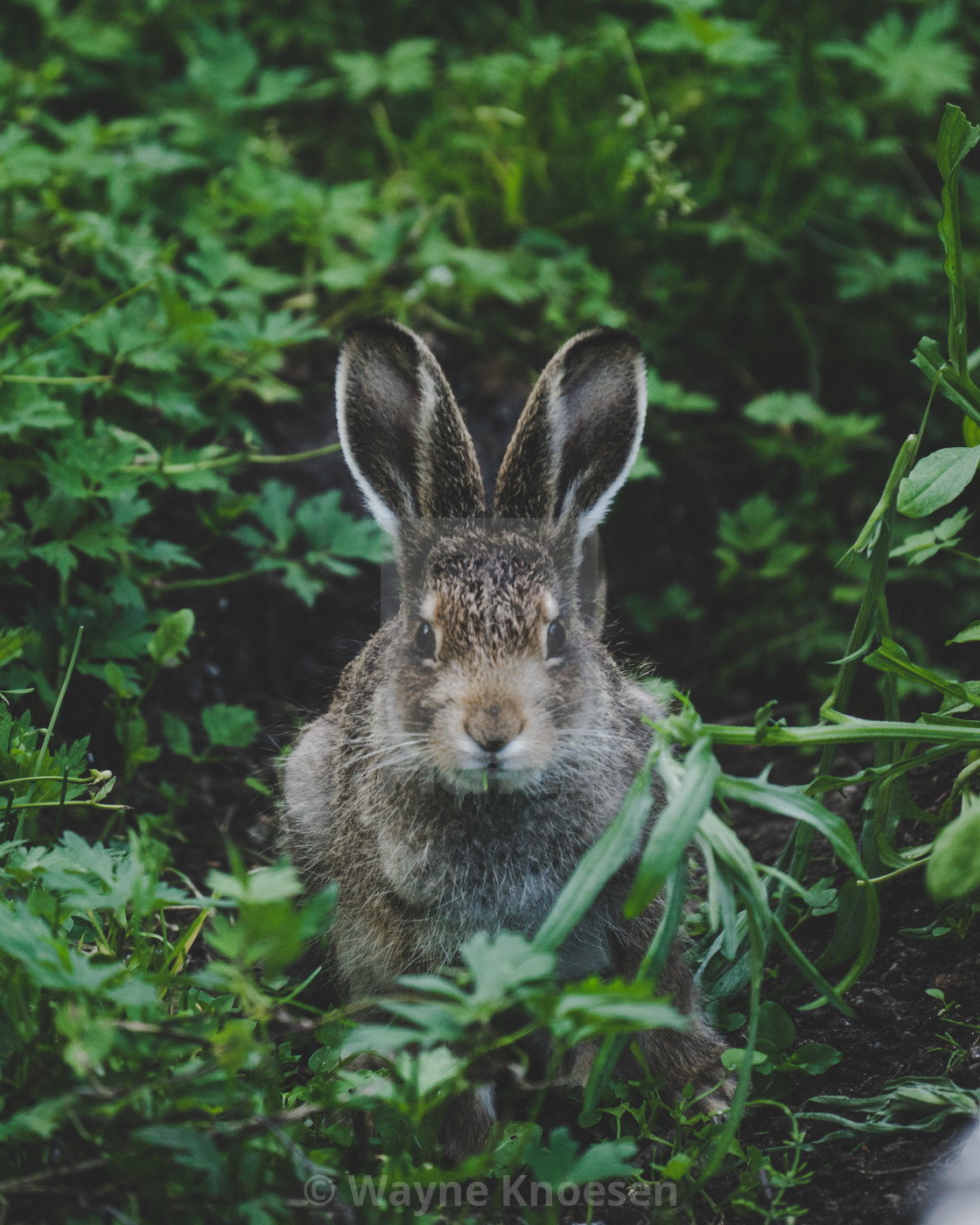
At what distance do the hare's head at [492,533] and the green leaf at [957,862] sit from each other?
92 centimetres

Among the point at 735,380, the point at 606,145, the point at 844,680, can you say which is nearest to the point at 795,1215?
the point at 844,680

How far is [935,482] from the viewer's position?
2914mm

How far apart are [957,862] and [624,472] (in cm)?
148

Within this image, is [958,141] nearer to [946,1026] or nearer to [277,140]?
[946,1026]

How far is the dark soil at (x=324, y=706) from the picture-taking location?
110 inches

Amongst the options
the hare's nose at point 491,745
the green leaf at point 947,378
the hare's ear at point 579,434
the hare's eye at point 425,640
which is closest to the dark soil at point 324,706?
the hare's ear at point 579,434

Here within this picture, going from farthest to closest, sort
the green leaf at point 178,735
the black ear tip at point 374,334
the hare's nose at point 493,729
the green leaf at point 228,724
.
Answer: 1. the green leaf at point 178,735
2. the green leaf at point 228,724
3. the black ear tip at point 374,334
4. the hare's nose at point 493,729

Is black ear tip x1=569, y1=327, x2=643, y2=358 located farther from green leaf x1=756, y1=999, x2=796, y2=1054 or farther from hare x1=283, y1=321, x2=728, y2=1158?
green leaf x1=756, y1=999, x2=796, y2=1054

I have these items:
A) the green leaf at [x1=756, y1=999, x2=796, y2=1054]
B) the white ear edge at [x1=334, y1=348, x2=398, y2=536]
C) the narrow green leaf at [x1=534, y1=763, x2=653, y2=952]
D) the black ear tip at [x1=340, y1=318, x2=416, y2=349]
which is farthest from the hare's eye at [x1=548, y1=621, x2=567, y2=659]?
the green leaf at [x1=756, y1=999, x2=796, y2=1054]

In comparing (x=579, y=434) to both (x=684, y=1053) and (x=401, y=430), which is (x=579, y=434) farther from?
(x=684, y=1053)

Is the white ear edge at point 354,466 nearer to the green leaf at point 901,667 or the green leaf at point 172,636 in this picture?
the green leaf at point 172,636

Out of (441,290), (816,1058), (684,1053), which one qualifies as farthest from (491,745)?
(441,290)

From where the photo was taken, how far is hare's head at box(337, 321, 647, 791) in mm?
2992

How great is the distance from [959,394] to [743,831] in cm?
191
